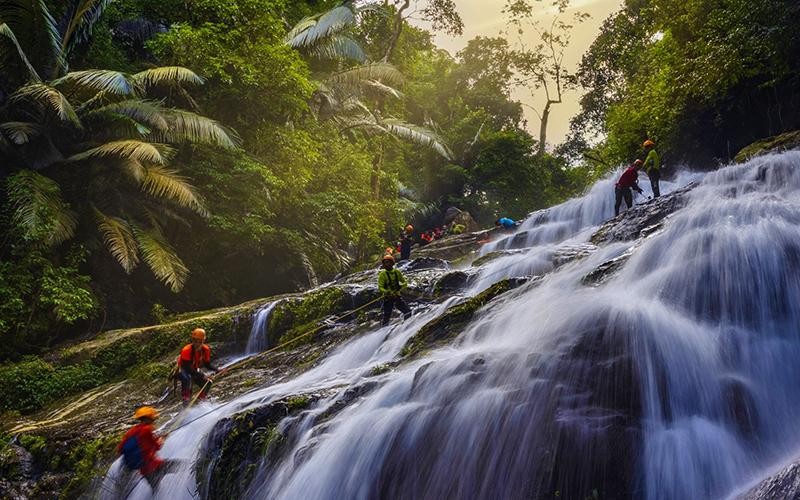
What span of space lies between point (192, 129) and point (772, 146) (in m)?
13.7

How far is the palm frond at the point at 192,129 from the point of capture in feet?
42.9

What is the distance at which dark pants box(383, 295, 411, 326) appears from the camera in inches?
352

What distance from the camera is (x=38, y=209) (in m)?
10.4

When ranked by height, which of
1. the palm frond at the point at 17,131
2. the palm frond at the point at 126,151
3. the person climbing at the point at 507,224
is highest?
the palm frond at the point at 17,131

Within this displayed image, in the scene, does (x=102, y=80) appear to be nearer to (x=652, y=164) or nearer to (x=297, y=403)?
(x=297, y=403)

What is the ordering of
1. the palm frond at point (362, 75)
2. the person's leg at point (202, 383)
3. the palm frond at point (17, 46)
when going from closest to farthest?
the person's leg at point (202, 383), the palm frond at point (17, 46), the palm frond at point (362, 75)

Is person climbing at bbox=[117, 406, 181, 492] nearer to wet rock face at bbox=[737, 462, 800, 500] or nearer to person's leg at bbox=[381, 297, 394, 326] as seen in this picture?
person's leg at bbox=[381, 297, 394, 326]

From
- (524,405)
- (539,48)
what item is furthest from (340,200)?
(539,48)

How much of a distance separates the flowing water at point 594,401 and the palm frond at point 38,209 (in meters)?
6.16

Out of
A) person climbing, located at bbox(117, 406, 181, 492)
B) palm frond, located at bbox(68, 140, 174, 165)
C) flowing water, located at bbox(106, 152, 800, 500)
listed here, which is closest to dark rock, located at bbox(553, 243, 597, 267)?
flowing water, located at bbox(106, 152, 800, 500)

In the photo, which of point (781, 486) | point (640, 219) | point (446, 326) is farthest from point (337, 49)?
point (781, 486)

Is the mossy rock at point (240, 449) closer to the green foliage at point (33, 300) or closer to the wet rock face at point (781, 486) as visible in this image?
the wet rock face at point (781, 486)

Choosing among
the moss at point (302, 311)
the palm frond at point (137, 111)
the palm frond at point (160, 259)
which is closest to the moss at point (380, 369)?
the moss at point (302, 311)

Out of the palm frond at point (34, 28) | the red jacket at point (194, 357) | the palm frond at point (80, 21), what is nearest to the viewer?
the red jacket at point (194, 357)
